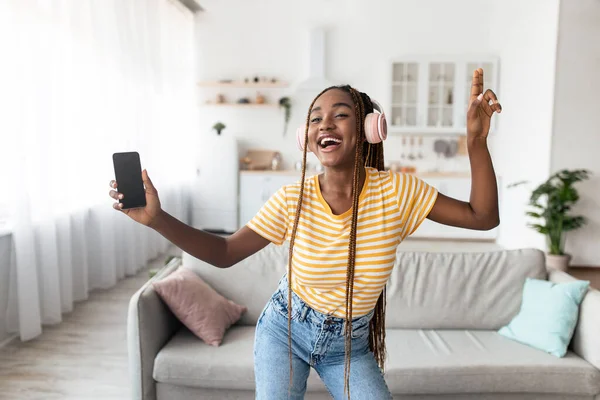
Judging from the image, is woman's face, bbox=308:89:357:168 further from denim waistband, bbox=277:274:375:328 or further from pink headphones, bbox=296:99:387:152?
denim waistband, bbox=277:274:375:328

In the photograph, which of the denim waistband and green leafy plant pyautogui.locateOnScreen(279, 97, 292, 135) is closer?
the denim waistband

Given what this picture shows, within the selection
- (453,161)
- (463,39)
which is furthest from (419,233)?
(463,39)

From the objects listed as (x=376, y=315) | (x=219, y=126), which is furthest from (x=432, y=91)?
(x=376, y=315)

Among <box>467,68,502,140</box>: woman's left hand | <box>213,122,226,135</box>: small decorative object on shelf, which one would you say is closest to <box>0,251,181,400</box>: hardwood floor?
<box>467,68,502,140</box>: woman's left hand

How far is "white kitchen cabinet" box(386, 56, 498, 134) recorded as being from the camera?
21.6ft

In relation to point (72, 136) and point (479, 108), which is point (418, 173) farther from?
point (479, 108)

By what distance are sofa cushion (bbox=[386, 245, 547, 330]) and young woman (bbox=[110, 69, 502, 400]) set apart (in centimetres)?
129

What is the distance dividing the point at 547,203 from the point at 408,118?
232 centimetres

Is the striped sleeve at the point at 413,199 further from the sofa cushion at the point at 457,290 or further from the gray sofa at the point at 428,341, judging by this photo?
the sofa cushion at the point at 457,290

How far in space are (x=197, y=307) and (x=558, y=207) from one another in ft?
12.1

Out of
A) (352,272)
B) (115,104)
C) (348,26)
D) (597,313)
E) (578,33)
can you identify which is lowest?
(597,313)

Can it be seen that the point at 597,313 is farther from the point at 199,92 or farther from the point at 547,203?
the point at 199,92

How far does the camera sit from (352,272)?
118cm

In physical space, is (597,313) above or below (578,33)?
below
